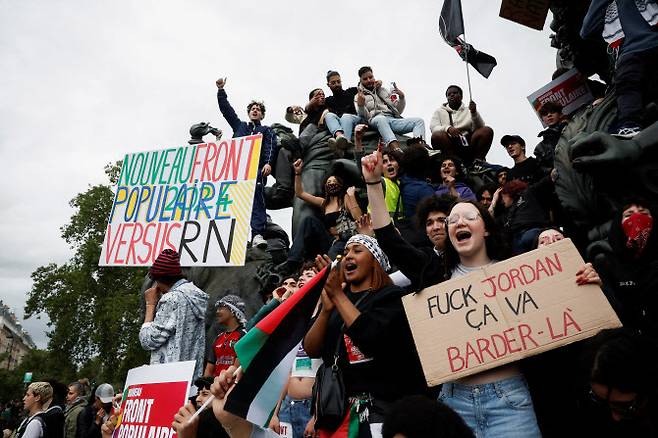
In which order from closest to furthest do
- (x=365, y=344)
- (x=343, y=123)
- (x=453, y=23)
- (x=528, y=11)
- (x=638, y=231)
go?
(x=365, y=344), (x=638, y=231), (x=528, y=11), (x=453, y=23), (x=343, y=123)

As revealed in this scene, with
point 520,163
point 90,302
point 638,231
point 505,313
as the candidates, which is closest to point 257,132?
point 520,163

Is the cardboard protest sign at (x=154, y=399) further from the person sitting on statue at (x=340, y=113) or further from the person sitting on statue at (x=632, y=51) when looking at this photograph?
the person sitting on statue at (x=340, y=113)

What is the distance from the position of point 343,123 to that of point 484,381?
796 centimetres

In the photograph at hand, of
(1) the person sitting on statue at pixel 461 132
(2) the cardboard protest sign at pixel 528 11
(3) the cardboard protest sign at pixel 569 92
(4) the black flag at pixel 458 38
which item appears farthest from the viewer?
(4) the black flag at pixel 458 38

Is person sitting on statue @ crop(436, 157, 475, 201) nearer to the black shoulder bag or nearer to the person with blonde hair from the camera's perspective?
the black shoulder bag

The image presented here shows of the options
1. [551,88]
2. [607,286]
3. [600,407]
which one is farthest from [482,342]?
[551,88]

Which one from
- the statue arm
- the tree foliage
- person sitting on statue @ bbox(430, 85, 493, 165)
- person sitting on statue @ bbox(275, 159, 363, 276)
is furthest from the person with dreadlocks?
the tree foliage

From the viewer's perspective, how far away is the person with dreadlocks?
16.2 feet

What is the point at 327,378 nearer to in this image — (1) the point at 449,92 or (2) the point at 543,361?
(2) the point at 543,361

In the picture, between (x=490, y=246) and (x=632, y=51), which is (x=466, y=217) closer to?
(x=490, y=246)

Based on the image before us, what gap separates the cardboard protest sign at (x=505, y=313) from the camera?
236 cm

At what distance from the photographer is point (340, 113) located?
36.2ft

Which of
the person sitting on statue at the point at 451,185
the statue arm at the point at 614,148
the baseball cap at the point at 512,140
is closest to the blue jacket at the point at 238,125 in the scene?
the person sitting on statue at the point at 451,185

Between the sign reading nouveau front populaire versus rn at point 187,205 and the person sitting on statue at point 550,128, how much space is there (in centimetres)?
342
